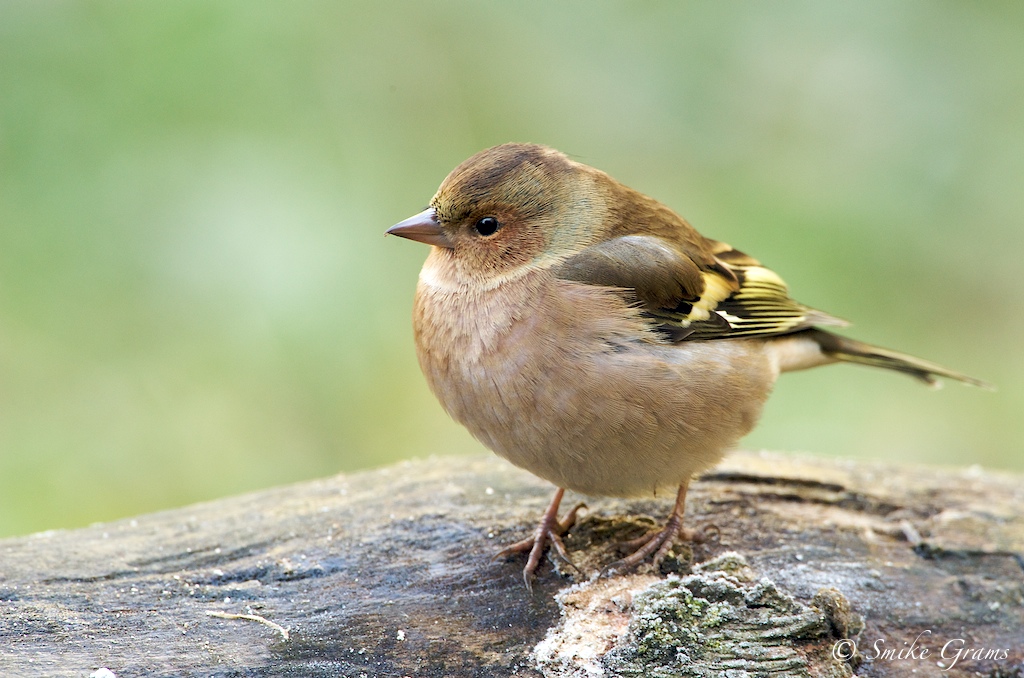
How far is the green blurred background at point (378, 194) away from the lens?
5141 mm

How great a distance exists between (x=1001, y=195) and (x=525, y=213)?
13.8 ft

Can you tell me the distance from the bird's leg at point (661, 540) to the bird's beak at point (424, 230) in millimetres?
1385

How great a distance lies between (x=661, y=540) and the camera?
3.83 m

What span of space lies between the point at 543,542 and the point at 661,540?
0.47 metres

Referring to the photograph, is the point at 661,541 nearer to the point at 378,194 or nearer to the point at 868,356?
the point at 868,356

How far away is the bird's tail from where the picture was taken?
→ 15.3 ft

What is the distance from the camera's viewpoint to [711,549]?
4.00 m

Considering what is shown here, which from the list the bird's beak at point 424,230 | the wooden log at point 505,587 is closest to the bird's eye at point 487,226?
the bird's beak at point 424,230

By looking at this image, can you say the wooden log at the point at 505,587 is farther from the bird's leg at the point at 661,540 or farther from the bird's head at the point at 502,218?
the bird's head at the point at 502,218

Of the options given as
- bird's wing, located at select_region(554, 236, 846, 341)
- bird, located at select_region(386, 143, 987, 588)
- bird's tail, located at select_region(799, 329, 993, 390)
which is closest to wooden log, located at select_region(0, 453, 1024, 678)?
bird, located at select_region(386, 143, 987, 588)

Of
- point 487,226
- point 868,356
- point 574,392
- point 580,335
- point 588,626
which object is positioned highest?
point 487,226

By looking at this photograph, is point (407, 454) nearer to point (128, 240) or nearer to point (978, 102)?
point (128, 240)

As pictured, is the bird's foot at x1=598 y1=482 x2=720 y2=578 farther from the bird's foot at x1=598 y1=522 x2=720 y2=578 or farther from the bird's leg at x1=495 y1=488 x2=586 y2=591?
the bird's leg at x1=495 y1=488 x2=586 y2=591

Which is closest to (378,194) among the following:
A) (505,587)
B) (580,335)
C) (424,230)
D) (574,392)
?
(424,230)
